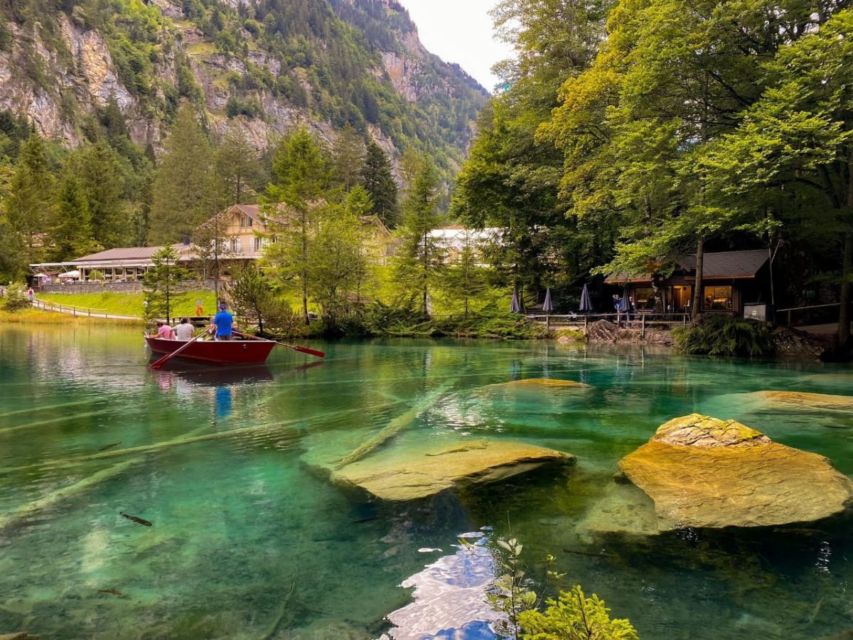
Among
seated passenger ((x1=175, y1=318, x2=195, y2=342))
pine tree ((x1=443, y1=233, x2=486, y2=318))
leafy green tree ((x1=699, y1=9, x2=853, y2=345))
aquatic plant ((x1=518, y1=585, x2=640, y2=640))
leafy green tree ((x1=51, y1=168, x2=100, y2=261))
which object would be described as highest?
leafy green tree ((x1=51, y1=168, x2=100, y2=261))

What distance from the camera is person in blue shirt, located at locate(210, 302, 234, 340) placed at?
68.6ft

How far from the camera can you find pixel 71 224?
68625 millimetres

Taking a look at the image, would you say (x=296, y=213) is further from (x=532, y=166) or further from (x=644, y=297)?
(x=644, y=297)

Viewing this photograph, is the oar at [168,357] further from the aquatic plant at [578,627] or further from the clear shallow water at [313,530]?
the aquatic plant at [578,627]

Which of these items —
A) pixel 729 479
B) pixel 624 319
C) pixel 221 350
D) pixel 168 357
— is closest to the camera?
pixel 729 479

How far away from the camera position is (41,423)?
12.2 meters

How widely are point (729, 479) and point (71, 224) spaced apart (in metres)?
78.0

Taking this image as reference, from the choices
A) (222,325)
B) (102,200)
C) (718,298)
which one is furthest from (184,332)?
(102,200)

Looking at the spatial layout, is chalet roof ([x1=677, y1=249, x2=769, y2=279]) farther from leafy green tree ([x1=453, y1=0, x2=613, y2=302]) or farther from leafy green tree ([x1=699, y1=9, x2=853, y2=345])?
leafy green tree ([x1=699, y1=9, x2=853, y2=345])

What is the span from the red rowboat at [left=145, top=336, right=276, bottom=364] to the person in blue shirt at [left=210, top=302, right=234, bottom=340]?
1.97 ft

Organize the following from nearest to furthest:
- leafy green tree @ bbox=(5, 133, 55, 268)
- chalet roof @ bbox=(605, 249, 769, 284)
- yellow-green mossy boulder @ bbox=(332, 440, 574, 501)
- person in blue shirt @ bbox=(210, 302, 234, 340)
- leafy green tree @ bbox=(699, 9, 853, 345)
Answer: yellow-green mossy boulder @ bbox=(332, 440, 574, 501) → leafy green tree @ bbox=(699, 9, 853, 345) → person in blue shirt @ bbox=(210, 302, 234, 340) → chalet roof @ bbox=(605, 249, 769, 284) → leafy green tree @ bbox=(5, 133, 55, 268)

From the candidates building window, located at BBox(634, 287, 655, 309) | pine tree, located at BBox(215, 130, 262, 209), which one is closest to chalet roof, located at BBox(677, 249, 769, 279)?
building window, located at BBox(634, 287, 655, 309)

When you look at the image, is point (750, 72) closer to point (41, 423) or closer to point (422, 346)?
point (422, 346)

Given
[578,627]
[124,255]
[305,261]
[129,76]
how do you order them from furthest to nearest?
[129,76] < [124,255] < [305,261] < [578,627]
